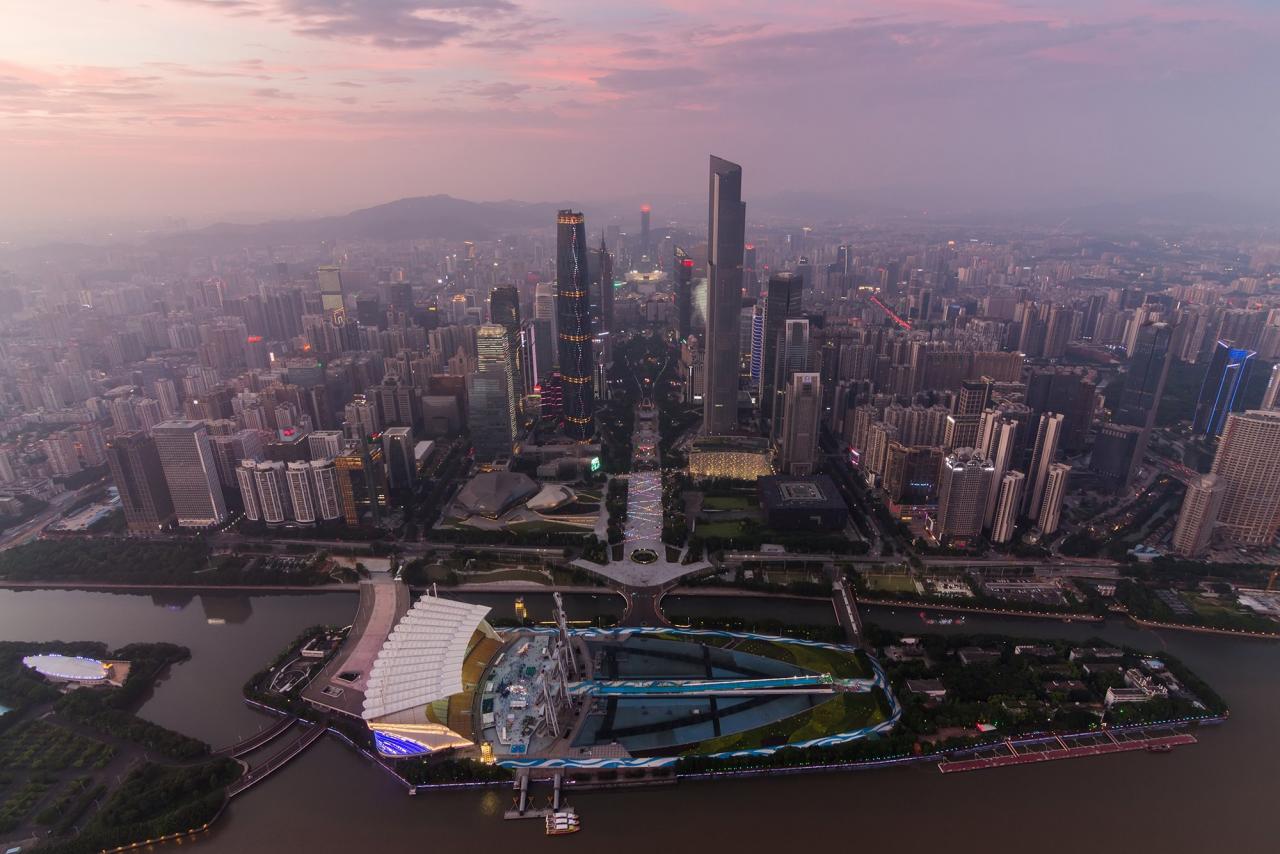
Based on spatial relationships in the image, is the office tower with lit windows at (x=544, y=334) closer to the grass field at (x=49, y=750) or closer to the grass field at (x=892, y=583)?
the grass field at (x=892, y=583)

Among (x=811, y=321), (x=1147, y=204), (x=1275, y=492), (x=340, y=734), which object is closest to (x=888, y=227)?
(x=1147, y=204)

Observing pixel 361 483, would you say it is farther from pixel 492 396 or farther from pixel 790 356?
pixel 790 356

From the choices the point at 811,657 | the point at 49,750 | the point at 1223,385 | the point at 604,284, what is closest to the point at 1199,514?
the point at 1223,385

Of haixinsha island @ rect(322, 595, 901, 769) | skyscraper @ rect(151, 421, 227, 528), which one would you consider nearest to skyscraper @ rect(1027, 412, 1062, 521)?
haixinsha island @ rect(322, 595, 901, 769)

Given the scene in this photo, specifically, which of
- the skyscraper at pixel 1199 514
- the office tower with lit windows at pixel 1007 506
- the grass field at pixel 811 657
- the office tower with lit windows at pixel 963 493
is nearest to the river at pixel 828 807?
the grass field at pixel 811 657

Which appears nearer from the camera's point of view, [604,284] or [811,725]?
[811,725]

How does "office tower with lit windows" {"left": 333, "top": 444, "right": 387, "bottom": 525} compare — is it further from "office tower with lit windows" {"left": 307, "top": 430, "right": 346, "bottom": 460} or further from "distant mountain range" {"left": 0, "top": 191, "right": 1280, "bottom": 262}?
"distant mountain range" {"left": 0, "top": 191, "right": 1280, "bottom": 262}
